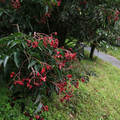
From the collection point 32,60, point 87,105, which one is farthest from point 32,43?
point 87,105

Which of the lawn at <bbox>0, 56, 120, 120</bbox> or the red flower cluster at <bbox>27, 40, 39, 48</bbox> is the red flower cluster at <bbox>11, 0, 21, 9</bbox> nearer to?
the red flower cluster at <bbox>27, 40, 39, 48</bbox>

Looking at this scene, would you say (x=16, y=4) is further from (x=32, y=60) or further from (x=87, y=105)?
(x=87, y=105)

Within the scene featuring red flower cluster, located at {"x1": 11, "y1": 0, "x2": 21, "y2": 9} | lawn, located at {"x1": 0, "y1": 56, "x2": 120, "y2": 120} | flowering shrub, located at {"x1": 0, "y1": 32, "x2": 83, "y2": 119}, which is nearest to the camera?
flowering shrub, located at {"x1": 0, "y1": 32, "x2": 83, "y2": 119}

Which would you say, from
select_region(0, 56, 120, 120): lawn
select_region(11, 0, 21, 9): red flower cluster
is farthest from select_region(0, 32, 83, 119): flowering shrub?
select_region(0, 56, 120, 120): lawn

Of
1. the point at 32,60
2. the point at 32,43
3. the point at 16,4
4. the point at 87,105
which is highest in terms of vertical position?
the point at 16,4

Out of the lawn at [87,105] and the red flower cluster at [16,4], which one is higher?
the red flower cluster at [16,4]

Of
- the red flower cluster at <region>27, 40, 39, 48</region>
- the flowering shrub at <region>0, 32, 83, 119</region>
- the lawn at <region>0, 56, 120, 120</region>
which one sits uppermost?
the red flower cluster at <region>27, 40, 39, 48</region>

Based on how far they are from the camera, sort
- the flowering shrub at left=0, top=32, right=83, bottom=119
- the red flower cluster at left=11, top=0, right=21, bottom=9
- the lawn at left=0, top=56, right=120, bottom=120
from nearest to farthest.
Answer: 1. the flowering shrub at left=0, top=32, right=83, bottom=119
2. the red flower cluster at left=11, top=0, right=21, bottom=9
3. the lawn at left=0, top=56, right=120, bottom=120

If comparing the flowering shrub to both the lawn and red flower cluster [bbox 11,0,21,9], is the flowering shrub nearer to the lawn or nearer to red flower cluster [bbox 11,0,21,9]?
red flower cluster [bbox 11,0,21,9]

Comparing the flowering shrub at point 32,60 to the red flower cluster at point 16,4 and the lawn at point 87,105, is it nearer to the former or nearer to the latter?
the red flower cluster at point 16,4

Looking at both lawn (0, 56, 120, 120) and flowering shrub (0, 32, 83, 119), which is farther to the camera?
lawn (0, 56, 120, 120)

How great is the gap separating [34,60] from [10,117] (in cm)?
149

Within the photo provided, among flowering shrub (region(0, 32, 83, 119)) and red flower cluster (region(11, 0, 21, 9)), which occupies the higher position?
red flower cluster (region(11, 0, 21, 9))

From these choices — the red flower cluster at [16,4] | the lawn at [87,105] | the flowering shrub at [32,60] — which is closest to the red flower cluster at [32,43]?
the flowering shrub at [32,60]
